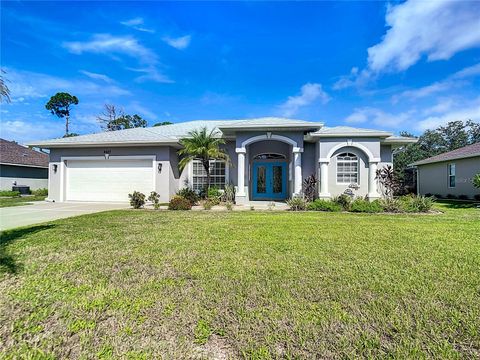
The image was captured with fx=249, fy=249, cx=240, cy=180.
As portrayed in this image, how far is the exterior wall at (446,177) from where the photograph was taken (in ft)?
56.1

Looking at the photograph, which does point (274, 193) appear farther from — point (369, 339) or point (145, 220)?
point (369, 339)

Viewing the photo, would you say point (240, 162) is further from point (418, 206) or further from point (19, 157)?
point (19, 157)

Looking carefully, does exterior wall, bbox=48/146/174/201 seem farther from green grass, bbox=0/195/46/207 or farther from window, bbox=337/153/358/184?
window, bbox=337/153/358/184

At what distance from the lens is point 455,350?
2.35 meters

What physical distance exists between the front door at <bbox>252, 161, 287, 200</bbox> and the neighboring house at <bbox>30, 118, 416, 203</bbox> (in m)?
0.07

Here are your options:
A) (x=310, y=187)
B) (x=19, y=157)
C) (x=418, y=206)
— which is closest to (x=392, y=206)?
(x=418, y=206)

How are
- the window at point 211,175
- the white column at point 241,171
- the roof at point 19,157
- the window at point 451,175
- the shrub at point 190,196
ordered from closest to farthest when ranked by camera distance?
1. the shrub at point 190,196
2. the white column at point 241,171
3. the window at point 211,175
4. the window at point 451,175
5. the roof at point 19,157

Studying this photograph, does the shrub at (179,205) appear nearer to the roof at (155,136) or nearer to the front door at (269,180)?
the roof at (155,136)

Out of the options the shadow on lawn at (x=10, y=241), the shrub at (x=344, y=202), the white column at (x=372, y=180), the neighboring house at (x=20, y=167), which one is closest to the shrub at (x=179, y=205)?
the shadow on lawn at (x=10, y=241)

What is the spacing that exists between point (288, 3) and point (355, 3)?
268cm

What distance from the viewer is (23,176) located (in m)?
22.6

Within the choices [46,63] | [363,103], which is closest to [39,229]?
[46,63]

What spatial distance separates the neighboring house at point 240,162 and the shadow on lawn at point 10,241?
7.78m

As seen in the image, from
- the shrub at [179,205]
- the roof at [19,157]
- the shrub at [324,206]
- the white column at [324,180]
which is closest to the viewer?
the shrub at [324,206]
